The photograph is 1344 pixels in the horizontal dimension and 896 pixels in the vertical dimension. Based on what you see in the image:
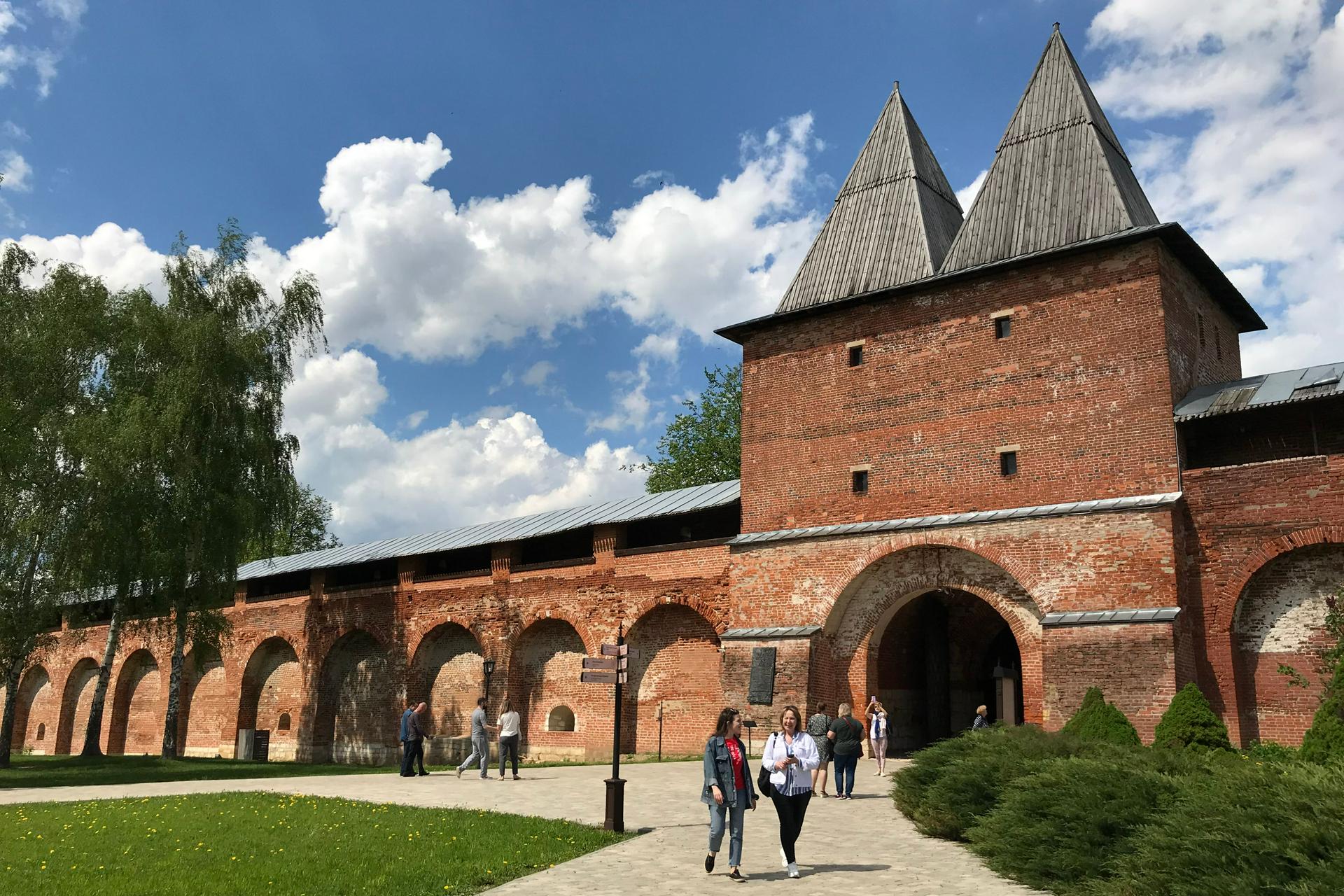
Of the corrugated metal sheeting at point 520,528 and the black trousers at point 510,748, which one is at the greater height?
the corrugated metal sheeting at point 520,528

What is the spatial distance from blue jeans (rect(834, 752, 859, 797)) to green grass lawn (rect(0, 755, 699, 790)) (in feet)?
24.7

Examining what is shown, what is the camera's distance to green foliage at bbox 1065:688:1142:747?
1426cm

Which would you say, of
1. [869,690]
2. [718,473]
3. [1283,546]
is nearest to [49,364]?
[869,690]

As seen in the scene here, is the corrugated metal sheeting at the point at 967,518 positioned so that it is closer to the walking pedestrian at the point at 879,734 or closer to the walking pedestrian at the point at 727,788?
the walking pedestrian at the point at 879,734

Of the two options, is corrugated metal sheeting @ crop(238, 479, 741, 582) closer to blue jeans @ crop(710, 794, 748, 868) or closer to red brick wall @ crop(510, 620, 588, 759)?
red brick wall @ crop(510, 620, 588, 759)

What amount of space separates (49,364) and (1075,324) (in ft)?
67.5

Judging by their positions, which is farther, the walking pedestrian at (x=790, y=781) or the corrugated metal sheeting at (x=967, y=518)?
the corrugated metal sheeting at (x=967, y=518)

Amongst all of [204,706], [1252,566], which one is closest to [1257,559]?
[1252,566]

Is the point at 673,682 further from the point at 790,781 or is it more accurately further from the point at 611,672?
the point at 790,781

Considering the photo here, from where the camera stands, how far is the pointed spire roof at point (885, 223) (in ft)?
69.7

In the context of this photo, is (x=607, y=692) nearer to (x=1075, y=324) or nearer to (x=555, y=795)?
(x=555, y=795)

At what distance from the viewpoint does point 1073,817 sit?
8.48 m

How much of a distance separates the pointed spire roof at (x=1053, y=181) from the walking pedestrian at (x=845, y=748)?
30.3 ft

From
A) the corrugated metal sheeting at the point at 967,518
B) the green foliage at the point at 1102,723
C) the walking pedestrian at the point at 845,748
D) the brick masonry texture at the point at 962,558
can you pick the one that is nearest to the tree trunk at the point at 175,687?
the brick masonry texture at the point at 962,558
